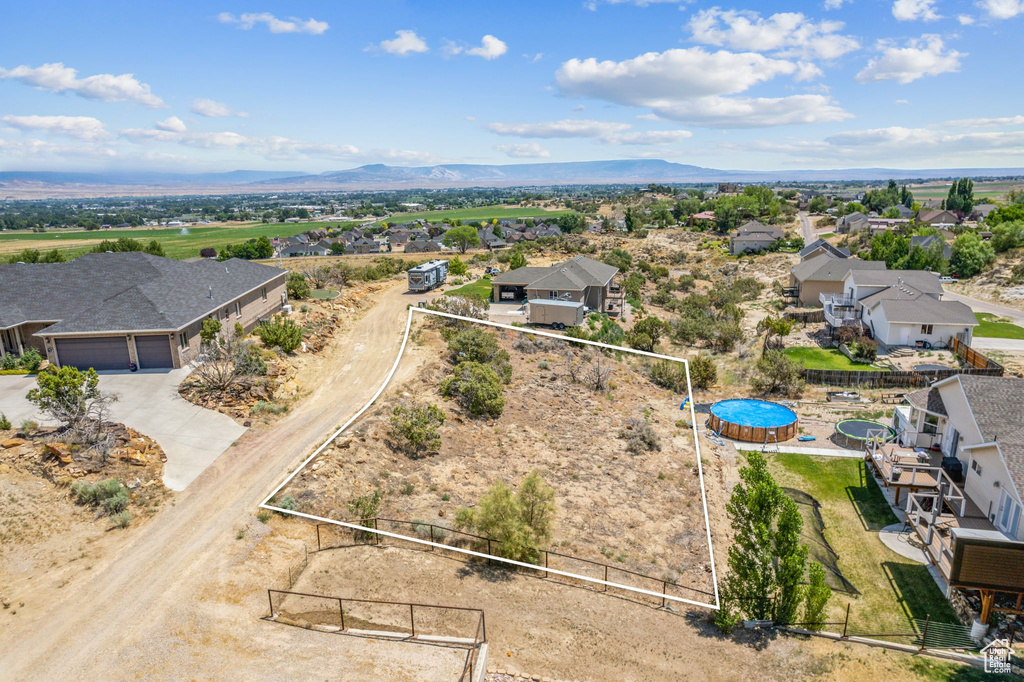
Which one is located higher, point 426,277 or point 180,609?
point 426,277

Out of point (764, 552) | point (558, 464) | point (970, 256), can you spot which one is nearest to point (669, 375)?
point (558, 464)

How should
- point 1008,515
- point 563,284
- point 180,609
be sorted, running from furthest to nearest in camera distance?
point 563,284
point 1008,515
point 180,609

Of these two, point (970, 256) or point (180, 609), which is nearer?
point (180, 609)

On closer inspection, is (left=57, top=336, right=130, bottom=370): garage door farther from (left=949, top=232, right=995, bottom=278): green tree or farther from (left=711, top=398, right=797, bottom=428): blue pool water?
(left=949, top=232, right=995, bottom=278): green tree

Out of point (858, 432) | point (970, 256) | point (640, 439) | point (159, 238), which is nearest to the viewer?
point (640, 439)

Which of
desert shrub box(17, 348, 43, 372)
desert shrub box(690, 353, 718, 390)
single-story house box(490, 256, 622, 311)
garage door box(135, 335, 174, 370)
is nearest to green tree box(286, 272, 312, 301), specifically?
single-story house box(490, 256, 622, 311)

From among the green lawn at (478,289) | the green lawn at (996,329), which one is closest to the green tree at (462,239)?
the green lawn at (478,289)

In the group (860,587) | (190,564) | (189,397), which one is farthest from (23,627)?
(860,587)

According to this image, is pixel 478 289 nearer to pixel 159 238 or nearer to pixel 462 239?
pixel 462 239
